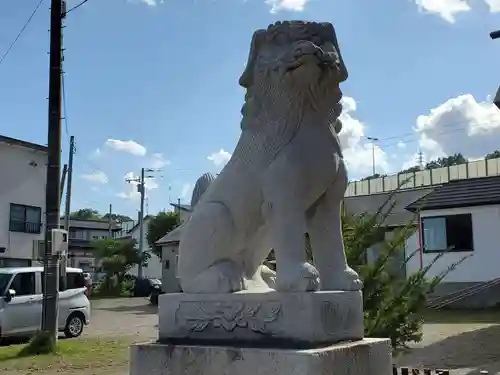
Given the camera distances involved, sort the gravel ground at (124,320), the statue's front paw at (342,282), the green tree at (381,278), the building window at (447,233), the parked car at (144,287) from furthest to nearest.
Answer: the parked car at (144,287) < the building window at (447,233) < the gravel ground at (124,320) < the green tree at (381,278) < the statue's front paw at (342,282)

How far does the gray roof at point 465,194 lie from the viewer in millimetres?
18609

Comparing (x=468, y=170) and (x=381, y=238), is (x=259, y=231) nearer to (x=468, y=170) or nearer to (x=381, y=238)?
(x=381, y=238)

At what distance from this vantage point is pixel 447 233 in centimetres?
1948

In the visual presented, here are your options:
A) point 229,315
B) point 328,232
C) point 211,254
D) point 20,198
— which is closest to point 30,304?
point 211,254

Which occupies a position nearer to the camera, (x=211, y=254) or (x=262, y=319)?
(x=262, y=319)

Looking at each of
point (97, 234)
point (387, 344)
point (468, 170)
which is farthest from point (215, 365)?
point (97, 234)

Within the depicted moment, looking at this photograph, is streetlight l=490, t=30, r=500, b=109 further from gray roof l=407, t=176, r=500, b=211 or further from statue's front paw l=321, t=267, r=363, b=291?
statue's front paw l=321, t=267, r=363, b=291

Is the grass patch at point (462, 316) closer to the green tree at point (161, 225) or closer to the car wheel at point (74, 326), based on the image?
the car wheel at point (74, 326)

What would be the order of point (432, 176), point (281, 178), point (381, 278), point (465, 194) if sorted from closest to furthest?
point (281, 178) < point (381, 278) < point (465, 194) < point (432, 176)

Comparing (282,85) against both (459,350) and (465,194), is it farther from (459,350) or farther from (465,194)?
(465,194)

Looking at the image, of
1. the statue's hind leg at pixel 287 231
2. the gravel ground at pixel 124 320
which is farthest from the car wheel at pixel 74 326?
the statue's hind leg at pixel 287 231

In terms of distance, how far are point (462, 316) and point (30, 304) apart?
11.5 m

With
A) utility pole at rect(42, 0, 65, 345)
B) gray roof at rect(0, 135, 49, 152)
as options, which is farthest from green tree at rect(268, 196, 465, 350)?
gray roof at rect(0, 135, 49, 152)

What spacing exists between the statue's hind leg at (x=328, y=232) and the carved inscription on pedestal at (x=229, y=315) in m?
0.41
